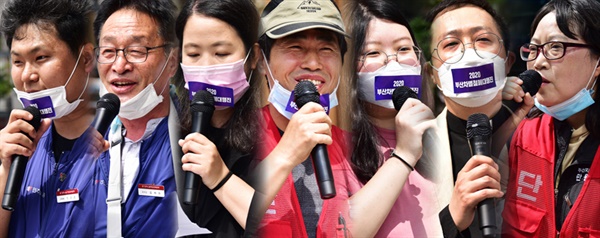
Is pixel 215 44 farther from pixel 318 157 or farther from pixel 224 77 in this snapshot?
pixel 318 157

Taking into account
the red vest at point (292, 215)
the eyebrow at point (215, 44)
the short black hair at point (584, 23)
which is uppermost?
the short black hair at point (584, 23)

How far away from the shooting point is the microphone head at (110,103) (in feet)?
10.9

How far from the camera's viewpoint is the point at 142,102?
352cm

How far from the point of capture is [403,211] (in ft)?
10.6

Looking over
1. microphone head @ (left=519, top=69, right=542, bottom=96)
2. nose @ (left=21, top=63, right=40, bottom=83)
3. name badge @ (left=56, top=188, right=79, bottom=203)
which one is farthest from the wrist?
nose @ (left=21, top=63, right=40, bottom=83)

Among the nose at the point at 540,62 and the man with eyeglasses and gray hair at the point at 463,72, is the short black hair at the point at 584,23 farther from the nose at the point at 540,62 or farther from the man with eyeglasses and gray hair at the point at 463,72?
the man with eyeglasses and gray hair at the point at 463,72

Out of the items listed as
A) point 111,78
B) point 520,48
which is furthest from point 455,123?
point 111,78

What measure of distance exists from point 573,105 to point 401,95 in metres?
1.24

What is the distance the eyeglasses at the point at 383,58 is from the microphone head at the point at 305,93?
0.47 metres

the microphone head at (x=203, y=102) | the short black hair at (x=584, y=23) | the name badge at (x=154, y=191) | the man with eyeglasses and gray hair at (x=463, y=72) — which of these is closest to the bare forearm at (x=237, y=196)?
the microphone head at (x=203, y=102)

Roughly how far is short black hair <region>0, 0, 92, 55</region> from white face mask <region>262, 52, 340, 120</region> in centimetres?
134

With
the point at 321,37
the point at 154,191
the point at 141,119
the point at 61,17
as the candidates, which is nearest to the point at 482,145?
the point at 321,37

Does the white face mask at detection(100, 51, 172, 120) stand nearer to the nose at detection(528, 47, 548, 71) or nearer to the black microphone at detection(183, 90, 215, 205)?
the black microphone at detection(183, 90, 215, 205)

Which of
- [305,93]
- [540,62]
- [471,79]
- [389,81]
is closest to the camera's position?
[305,93]
